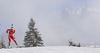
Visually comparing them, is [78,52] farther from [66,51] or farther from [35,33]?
[35,33]

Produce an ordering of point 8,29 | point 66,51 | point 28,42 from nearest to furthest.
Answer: point 66,51
point 8,29
point 28,42

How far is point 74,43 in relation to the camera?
33281 mm

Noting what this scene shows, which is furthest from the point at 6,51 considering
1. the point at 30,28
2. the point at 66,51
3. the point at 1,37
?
the point at 1,37

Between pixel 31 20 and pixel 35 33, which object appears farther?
pixel 31 20

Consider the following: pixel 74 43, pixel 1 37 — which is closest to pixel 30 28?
pixel 74 43

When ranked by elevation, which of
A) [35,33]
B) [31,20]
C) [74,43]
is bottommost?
[74,43]

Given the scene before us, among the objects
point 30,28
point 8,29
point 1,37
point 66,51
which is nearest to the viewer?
point 66,51

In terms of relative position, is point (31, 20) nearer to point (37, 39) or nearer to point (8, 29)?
point (37, 39)

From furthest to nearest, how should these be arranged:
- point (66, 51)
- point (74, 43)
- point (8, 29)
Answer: point (74, 43) → point (8, 29) → point (66, 51)

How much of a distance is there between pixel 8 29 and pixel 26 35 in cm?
1586

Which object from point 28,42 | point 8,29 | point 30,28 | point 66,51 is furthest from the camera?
point 30,28

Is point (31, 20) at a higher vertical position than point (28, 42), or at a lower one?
higher

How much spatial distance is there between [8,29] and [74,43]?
21.4 m

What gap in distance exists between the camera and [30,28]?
30906 millimetres
